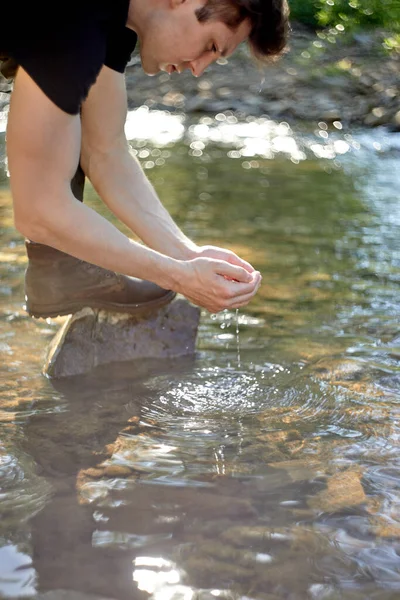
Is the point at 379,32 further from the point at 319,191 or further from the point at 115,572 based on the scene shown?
the point at 115,572

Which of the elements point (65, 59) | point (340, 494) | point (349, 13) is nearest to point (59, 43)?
point (65, 59)

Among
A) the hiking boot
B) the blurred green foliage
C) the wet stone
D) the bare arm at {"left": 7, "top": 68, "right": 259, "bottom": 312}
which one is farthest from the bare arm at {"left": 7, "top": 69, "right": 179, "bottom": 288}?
the blurred green foliage

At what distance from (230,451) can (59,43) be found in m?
1.09

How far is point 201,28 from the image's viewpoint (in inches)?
94.5

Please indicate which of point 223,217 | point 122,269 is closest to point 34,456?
point 122,269

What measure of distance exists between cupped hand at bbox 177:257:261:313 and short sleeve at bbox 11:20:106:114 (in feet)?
2.20

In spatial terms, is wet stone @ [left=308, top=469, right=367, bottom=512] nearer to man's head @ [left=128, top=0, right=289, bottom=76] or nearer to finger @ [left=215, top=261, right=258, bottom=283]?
finger @ [left=215, top=261, right=258, bottom=283]

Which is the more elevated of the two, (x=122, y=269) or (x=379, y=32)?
(x=122, y=269)

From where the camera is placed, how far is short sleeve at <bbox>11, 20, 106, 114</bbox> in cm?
202

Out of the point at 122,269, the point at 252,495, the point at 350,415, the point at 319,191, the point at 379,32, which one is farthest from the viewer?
the point at 379,32

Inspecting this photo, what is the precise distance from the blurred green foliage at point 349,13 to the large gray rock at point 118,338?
10073 millimetres

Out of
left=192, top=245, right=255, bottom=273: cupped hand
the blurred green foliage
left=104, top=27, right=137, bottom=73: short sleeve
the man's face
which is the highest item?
the man's face

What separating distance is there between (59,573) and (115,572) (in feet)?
0.35

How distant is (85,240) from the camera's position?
2.37 m
